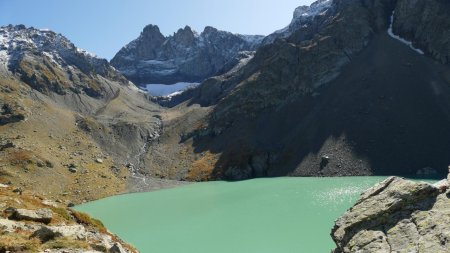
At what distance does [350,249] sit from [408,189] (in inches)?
128

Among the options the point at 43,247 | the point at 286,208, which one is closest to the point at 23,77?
the point at 286,208

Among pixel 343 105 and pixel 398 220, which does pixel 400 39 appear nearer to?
pixel 343 105

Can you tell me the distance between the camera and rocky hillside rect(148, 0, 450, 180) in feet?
325

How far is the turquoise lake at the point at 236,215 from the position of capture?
46219mm

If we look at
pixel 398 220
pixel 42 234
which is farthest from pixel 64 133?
pixel 398 220

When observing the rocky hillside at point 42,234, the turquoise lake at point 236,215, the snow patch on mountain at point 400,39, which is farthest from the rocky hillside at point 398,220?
the snow patch on mountain at point 400,39

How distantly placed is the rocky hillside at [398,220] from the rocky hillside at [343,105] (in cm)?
8067

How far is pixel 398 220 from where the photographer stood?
1522 centimetres

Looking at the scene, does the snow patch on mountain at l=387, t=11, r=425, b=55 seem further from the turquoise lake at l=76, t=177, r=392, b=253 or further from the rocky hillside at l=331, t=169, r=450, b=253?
the rocky hillside at l=331, t=169, r=450, b=253

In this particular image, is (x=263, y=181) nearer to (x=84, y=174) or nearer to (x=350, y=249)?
(x=84, y=174)

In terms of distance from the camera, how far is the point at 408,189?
1586 cm

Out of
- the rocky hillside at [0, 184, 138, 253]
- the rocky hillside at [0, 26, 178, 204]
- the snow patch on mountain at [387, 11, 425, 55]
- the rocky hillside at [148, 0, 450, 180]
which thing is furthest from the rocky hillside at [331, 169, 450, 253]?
the snow patch on mountain at [387, 11, 425, 55]

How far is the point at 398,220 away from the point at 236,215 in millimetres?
50672

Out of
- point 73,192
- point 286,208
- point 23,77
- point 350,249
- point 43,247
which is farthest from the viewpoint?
point 23,77
